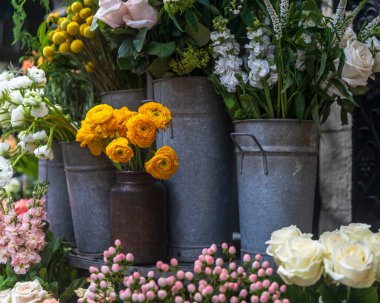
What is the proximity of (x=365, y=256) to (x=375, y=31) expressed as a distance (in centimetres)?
59

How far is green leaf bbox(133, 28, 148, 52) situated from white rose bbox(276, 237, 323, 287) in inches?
23.6

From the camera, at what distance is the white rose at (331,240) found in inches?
43.6

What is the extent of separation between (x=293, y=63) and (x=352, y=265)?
19.9 inches

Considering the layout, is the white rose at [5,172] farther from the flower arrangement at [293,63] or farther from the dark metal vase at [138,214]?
the flower arrangement at [293,63]

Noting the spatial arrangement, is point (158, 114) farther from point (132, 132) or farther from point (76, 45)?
point (76, 45)

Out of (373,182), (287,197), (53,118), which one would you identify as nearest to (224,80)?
(287,197)

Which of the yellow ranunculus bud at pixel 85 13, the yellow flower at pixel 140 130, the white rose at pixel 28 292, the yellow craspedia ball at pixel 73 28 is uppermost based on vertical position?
the yellow ranunculus bud at pixel 85 13

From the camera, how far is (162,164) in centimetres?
138

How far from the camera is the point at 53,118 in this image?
159cm

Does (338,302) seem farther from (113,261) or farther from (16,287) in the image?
(16,287)

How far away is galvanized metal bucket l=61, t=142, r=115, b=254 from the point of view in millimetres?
1613

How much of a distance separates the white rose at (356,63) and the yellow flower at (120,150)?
485mm

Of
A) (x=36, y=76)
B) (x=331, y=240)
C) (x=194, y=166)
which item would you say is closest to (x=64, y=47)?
(x=36, y=76)

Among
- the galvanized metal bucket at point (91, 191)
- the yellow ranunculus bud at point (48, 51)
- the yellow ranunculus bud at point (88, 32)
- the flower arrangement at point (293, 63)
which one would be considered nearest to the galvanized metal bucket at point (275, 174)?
the flower arrangement at point (293, 63)
